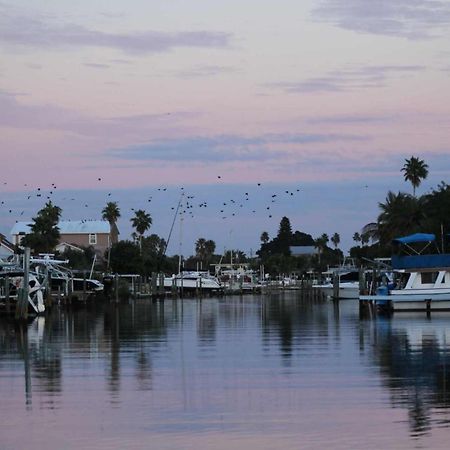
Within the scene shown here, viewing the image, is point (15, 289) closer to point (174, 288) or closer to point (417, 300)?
point (417, 300)

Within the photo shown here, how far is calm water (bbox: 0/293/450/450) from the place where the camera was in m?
Result: 20.0

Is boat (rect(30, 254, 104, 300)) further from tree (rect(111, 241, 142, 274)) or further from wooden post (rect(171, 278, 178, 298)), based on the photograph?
tree (rect(111, 241, 142, 274))

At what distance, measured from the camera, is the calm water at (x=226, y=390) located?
19969mm

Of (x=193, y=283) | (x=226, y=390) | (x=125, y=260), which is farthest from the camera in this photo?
(x=125, y=260)

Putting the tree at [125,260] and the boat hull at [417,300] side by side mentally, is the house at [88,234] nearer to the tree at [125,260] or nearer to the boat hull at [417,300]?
the tree at [125,260]

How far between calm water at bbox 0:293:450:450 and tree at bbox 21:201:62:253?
238ft

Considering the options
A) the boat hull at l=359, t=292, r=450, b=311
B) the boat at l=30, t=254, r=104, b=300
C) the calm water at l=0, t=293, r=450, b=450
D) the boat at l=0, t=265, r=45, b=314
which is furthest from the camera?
the boat at l=30, t=254, r=104, b=300

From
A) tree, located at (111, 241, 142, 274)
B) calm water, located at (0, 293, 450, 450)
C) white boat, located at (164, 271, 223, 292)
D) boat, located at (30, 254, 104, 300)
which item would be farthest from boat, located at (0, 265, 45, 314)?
tree, located at (111, 241, 142, 274)

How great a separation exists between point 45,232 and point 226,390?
9780 centimetres

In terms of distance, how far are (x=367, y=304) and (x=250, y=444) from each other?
5867 cm

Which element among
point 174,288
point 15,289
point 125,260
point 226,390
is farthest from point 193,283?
point 226,390

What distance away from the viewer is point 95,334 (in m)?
48.4

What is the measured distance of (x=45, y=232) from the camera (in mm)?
122188

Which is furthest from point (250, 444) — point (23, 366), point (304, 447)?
point (23, 366)
